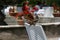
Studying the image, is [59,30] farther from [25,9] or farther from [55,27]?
[25,9]

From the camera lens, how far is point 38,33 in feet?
12.7

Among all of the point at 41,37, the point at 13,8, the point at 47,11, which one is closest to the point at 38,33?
the point at 41,37

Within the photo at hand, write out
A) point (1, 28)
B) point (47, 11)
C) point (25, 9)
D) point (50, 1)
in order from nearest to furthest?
point (1, 28) → point (25, 9) → point (47, 11) → point (50, 1)

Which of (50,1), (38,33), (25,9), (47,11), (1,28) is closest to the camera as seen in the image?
(38,33)

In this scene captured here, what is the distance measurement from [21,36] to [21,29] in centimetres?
12

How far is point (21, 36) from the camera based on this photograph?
4.66 m

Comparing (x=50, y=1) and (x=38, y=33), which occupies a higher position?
(x=38, y=33)

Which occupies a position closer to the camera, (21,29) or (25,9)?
(21,29)

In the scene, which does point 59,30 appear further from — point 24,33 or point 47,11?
point 47,11

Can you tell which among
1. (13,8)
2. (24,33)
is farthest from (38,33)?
(13,8)

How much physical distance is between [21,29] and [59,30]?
69 centimetres

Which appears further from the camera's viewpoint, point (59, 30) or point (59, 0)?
point (59, 0)

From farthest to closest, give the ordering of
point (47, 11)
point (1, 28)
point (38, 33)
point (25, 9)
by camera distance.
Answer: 1. point (47, 11)
2. point (25, 9)
3. point (1, 28)
4. point (38, 33)

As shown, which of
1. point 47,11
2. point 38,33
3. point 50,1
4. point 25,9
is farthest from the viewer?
point 50,1
